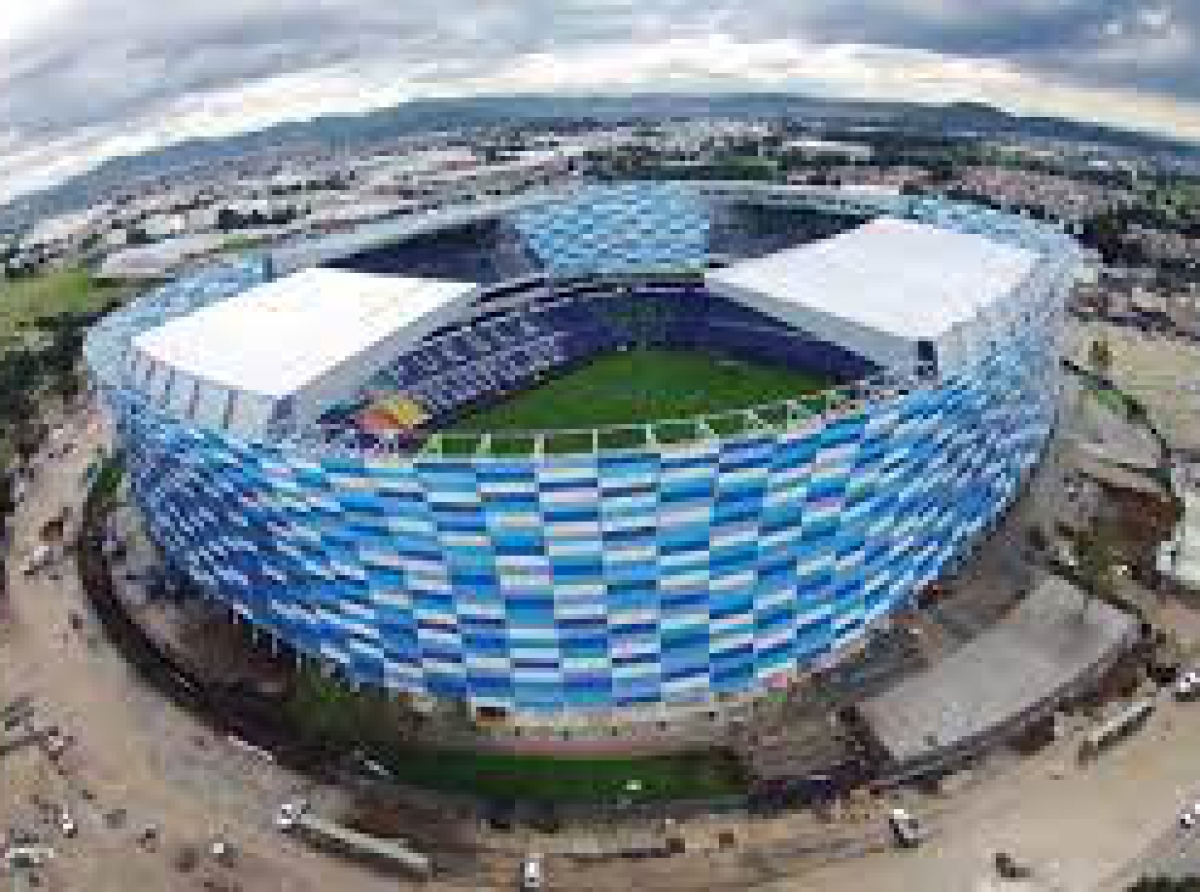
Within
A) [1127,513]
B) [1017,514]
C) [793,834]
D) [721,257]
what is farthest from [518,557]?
[721,257]

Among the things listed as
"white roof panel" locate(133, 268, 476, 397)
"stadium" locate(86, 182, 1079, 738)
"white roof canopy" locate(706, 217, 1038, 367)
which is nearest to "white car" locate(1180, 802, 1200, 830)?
"stadium" locate(86, 182, 1079, 738)

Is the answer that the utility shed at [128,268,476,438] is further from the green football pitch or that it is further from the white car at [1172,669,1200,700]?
the white car at [1172,669,1200,700]

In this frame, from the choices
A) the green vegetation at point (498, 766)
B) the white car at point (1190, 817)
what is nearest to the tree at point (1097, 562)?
the white car at point (1190, 817)

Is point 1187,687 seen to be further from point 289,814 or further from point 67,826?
point 67,826

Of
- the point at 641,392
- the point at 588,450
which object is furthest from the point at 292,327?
the point at 641,392

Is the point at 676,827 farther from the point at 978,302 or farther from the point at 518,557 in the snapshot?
the point at 978,302

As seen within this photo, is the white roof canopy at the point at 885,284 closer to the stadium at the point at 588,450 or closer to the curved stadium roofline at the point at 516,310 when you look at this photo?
the stadium at the point at 588,450
